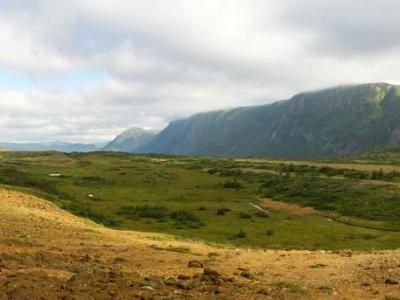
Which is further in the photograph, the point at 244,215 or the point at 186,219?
the point at 244,215

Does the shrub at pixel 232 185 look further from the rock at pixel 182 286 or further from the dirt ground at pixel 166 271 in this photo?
the rock at pixel 182 286

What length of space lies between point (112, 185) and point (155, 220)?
169 feet

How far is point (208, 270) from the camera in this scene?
78.0 ft

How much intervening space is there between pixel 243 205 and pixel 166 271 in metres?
63.1

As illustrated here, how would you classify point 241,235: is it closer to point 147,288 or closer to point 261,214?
point 261,214

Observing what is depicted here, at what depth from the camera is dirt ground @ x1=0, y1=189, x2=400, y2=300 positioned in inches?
811

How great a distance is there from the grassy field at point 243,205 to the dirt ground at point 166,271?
20470 millimetres

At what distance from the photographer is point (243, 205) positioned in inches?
3465

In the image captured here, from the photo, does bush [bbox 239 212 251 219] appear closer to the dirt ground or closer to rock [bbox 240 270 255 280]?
the dirt ground

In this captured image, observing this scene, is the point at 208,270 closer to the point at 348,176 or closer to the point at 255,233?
the point at 255,233

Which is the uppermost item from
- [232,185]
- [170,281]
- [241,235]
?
[170,281]

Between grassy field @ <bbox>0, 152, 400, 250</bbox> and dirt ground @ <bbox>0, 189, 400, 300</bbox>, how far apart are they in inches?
806

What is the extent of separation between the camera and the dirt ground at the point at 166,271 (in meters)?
20.6

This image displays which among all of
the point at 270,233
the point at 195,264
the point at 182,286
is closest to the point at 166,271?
the point at 195,264
